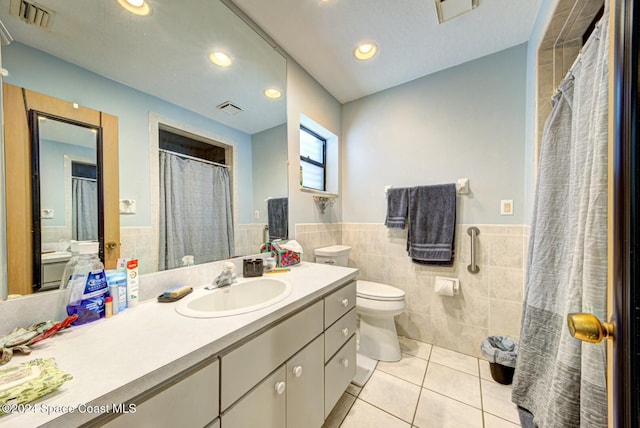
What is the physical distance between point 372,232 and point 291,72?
5.15 feet

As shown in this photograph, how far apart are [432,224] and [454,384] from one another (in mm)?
1116

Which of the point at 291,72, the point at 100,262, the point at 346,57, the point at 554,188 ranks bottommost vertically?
the point at 100,262

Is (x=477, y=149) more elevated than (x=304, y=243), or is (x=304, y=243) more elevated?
(x=477, y=149)

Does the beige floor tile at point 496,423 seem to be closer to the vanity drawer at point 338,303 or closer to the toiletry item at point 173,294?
the vanity drawer at point 338,303

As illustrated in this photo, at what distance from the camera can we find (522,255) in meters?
1.55

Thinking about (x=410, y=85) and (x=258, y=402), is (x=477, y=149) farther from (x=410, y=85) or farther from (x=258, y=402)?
(x=258, y=402)

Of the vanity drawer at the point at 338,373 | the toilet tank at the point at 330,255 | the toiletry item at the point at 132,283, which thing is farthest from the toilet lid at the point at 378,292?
the toiletry item at the point at 132,283

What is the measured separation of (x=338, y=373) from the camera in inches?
48.1

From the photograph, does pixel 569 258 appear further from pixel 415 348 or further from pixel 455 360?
pixel 415 348

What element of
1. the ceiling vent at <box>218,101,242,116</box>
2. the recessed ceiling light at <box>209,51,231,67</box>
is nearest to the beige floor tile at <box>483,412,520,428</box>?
the ceiling vent at <box>218,101,242,116</box>

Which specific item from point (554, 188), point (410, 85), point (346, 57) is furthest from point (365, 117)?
point (554, 188)

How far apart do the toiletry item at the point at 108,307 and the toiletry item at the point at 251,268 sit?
583 millimetres

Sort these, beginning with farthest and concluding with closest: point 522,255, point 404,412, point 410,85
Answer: point 410,85 → point 522,255 → point 404,412

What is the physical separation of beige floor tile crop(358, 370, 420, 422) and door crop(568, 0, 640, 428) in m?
1.19
